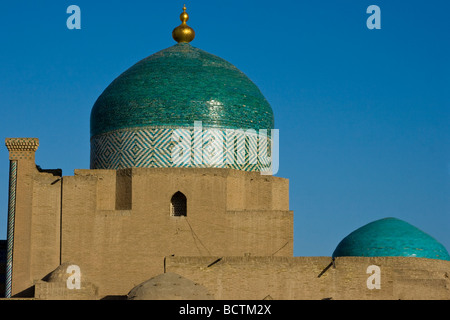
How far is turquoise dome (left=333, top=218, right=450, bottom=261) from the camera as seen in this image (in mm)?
24297

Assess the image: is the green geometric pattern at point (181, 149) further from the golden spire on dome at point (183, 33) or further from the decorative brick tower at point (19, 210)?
the golden spire on dome at point (183, 33)

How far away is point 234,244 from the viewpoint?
19.9 m

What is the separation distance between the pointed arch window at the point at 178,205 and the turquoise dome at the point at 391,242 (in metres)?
5.86

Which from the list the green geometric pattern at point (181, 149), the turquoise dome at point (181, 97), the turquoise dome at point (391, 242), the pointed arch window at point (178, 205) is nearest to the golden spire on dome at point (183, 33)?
the turquoise dome at point (181, 97)

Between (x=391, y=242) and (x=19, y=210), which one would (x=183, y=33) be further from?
(x=391, y=242)

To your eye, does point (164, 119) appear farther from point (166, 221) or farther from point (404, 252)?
point (404, 252)

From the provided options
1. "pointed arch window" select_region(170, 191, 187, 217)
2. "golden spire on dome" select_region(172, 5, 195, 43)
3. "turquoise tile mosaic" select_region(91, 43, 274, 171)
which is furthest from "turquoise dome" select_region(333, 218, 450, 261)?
"golden spire on dome" select_region(172, 5, 195, 43)

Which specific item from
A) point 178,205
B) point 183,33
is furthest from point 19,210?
point 183,33

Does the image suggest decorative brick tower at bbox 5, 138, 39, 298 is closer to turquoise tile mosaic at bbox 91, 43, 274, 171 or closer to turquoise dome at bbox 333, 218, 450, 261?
turquoise tile mosaic at bbox 91, 43, 274, 171

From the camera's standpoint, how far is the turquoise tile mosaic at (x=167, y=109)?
2080 cm

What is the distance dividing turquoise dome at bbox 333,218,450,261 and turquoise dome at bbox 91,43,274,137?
14.4 feet

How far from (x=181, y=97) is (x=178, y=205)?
2.20 meters

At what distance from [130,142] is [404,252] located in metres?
7.18
